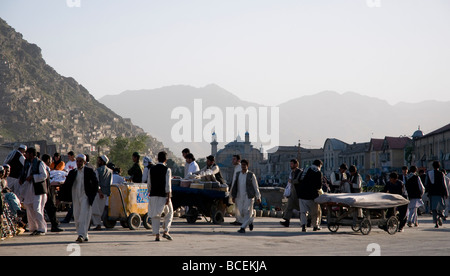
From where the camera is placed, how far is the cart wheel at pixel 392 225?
17359 mm

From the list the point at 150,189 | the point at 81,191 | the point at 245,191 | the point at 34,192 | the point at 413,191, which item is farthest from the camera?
the point at 413,191

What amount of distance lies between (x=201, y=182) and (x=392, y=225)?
18.9 feet


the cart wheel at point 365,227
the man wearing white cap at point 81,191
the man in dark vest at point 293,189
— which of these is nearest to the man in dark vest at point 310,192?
the man in dark vest at point 293,189

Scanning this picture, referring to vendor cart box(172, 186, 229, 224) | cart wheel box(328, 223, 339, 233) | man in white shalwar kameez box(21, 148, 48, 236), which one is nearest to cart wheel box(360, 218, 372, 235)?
cart wheel box(328, 223, 339, 233)

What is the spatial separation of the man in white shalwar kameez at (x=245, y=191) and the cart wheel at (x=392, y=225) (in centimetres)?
343

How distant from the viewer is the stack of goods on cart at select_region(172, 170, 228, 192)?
19.7 metres

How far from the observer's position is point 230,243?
13.9m

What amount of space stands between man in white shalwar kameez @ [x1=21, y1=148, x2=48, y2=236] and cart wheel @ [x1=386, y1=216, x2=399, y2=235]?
8.69 m

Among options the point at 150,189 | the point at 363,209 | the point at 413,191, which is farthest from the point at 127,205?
the point at 413,191

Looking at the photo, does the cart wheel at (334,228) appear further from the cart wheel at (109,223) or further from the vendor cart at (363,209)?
the cart wheel at (109,223)

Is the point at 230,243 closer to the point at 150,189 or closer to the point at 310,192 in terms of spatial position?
the point at 150,189

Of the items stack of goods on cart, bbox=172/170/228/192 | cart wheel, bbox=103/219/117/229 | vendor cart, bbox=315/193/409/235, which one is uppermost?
Result: stack of goods on cart, bbox=172/170/228/192

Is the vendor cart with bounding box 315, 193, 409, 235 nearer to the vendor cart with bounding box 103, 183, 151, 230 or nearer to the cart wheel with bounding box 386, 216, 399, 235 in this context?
the cart wheel with bounding box 386, 216, 399, 235
